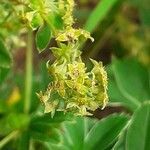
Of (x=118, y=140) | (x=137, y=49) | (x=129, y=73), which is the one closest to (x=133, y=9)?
(x=137, y=49)

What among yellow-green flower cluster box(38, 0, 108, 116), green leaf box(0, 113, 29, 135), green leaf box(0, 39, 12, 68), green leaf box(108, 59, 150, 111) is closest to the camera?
yellow-green flower cluster box(38, 0, 108, 116)

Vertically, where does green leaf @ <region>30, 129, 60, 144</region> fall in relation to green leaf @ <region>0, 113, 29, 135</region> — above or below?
below

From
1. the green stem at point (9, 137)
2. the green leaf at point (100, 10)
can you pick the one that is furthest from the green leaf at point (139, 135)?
the green leaf at point (100, 10)

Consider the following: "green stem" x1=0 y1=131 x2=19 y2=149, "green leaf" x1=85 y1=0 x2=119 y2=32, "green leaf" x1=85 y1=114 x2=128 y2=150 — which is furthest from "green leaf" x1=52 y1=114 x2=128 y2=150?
"green leaf" x1=85 y1=0 x2=119 y2=32

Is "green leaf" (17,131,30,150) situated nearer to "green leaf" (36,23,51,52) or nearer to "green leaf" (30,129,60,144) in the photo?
"green leaf" (30,129,60,144)

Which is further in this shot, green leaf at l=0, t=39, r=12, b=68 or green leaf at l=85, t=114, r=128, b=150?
green leaf at l=0, t=39, r=12, b=68

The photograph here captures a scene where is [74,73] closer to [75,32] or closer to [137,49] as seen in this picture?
[75,32]

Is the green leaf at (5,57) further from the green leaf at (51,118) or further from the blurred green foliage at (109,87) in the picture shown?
the green leaf at (51,118)
